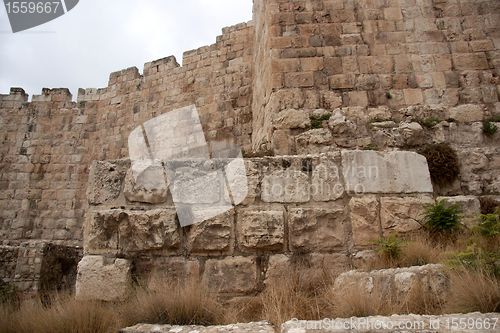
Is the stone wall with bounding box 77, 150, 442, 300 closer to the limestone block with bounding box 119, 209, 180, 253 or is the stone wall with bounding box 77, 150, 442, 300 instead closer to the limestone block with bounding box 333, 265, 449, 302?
the limestone block with bounding box 119, 209, 180, 253

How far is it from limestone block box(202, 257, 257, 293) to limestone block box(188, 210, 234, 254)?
0.36 feet

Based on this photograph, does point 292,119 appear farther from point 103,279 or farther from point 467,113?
point 103,279

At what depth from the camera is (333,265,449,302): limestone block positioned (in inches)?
111

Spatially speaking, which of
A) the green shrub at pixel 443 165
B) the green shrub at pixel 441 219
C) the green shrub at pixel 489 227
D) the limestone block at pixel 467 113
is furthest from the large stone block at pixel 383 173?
the limestone block at pixel 467 113

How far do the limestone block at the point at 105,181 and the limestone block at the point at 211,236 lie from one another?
803mm

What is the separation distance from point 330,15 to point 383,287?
5.37m

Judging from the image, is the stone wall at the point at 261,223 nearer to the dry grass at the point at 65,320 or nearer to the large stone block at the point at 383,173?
the large stone block at the point at 383,173

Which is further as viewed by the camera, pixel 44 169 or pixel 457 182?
pixel 44 169

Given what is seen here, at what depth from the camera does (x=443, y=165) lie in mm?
5230

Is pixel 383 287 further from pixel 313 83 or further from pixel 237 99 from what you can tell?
pixel 237 99

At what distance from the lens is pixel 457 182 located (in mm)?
5219

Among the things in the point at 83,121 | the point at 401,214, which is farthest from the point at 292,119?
the point at 83,121

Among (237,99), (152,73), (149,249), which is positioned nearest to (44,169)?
(152,73)

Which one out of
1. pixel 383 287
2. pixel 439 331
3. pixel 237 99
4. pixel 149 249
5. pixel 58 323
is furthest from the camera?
pixel 237 99
